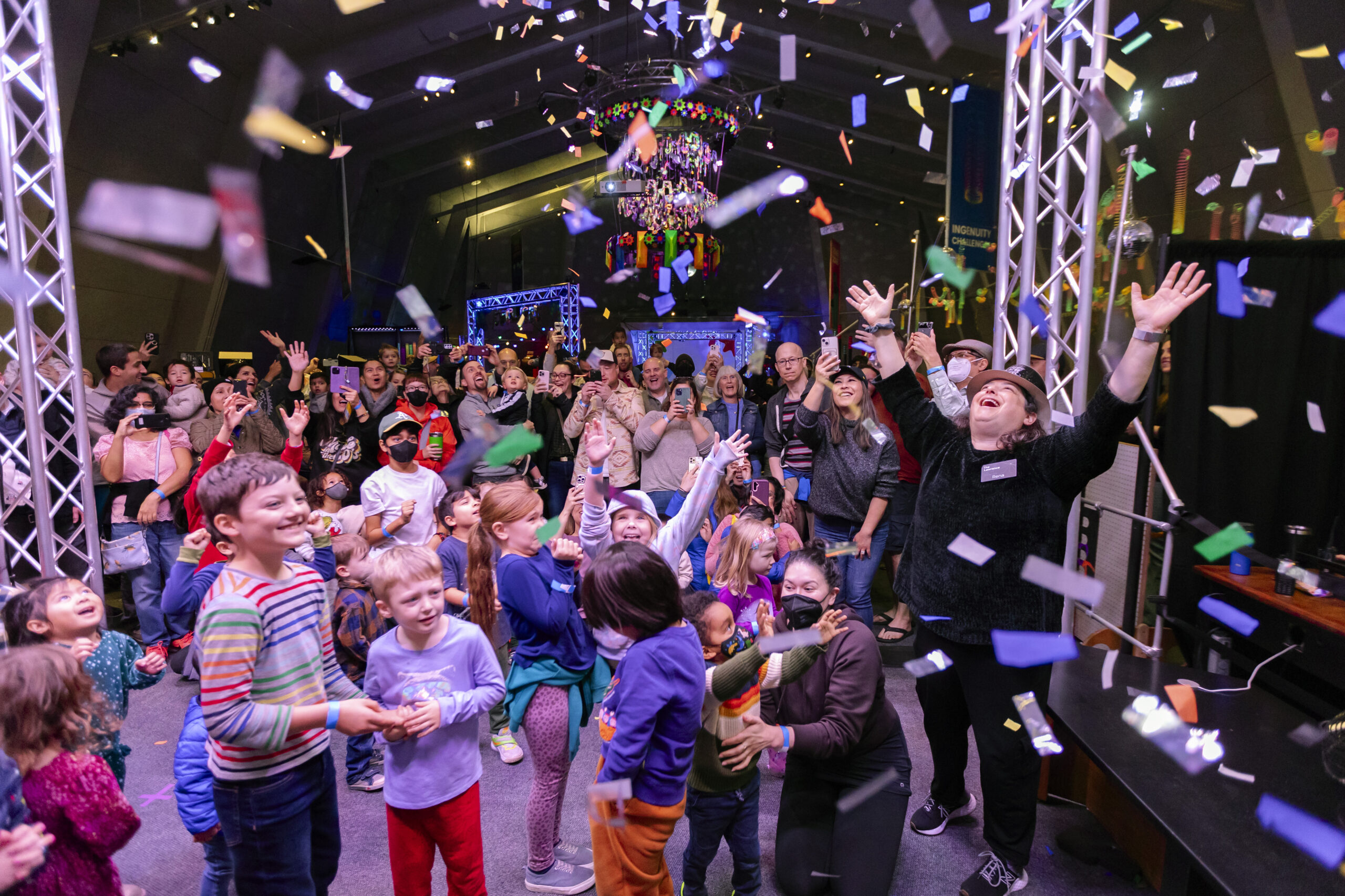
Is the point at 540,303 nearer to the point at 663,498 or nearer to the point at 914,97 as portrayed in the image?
the point at 914,97

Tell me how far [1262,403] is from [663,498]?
3.00 metres

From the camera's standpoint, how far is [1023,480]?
2.15m

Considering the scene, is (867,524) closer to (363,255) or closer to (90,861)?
(90,861)

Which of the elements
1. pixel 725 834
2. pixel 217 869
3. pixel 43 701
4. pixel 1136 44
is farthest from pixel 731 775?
pixel 1136 44

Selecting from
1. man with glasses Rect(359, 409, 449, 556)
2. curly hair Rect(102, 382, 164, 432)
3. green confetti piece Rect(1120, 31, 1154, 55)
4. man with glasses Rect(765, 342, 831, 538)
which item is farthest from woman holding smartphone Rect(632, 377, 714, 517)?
green confetti piece Rect(1120, 31, 1154, 55)

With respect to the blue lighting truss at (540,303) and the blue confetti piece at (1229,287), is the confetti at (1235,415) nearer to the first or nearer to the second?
the blue confetti piece at (1229,287)

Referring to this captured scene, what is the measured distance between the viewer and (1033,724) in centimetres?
219

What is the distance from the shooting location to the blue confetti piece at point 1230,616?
3.09m

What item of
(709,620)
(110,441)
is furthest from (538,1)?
(709,620)

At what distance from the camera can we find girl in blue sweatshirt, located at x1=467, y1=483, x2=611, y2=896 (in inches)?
89.0

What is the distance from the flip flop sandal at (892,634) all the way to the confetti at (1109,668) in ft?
4.36

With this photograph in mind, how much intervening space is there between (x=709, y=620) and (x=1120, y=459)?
258 centimetres

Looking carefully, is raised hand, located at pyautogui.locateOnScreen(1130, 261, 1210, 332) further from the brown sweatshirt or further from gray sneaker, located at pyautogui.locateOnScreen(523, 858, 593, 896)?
gray sneaker, located at pyautogui.locateOnScreen(523, 858, 593, 896)

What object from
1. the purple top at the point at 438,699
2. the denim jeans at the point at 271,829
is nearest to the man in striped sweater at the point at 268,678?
the denim jeans at the point at 271,829
